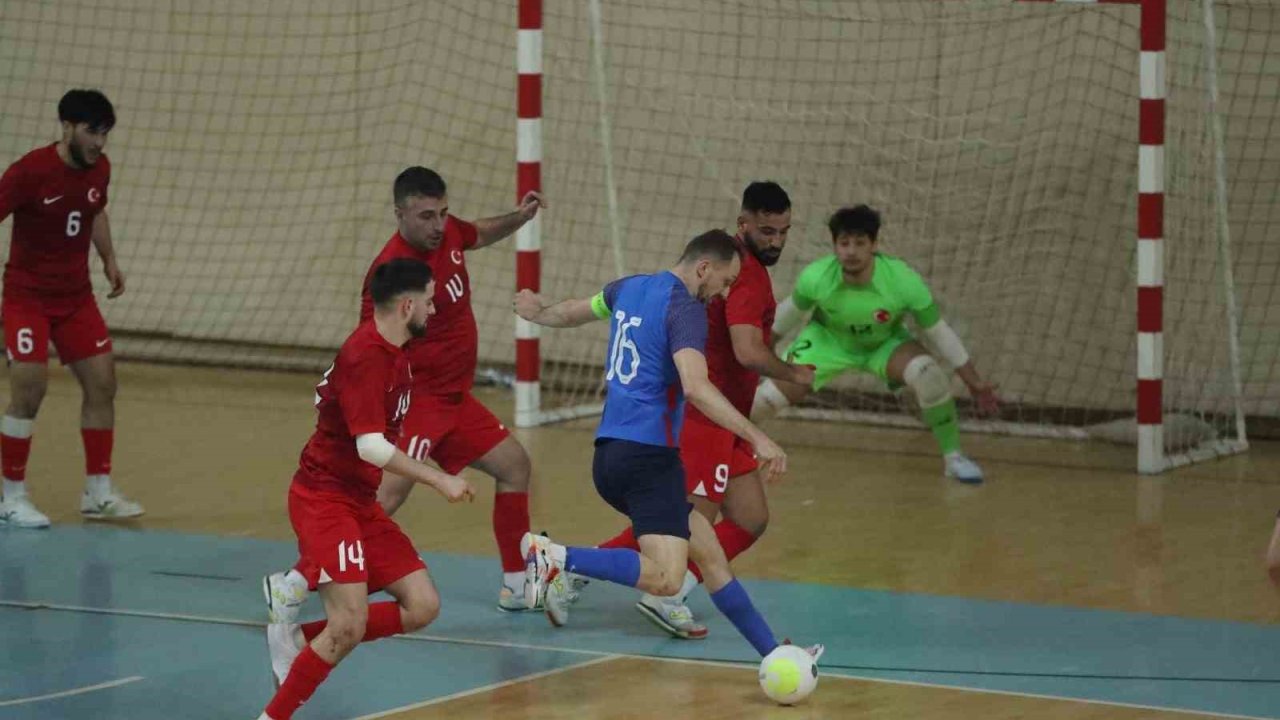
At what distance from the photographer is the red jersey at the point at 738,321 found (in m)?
8.41

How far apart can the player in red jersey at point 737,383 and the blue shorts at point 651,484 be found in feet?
1.99

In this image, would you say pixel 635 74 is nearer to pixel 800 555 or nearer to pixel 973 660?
pixel 800 555

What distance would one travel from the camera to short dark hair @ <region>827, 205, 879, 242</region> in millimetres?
11938

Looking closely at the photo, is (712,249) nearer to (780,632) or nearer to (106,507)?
(780,632)

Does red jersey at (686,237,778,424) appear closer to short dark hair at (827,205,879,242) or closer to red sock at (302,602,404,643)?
red sock at (302,602,404,643)

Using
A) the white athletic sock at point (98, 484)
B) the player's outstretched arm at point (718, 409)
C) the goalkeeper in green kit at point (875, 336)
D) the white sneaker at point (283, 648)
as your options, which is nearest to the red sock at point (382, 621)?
the white sneaker at point (283, 648)

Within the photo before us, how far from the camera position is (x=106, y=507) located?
1096 centimetres

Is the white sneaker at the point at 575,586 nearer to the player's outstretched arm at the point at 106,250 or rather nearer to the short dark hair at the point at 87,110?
the player's outstretched arm at the point at 106,250

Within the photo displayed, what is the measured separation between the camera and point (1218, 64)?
513 inches

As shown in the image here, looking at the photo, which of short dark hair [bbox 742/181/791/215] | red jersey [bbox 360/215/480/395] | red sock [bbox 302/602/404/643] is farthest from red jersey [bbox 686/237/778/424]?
red sock [bbox 302/602/404/643]

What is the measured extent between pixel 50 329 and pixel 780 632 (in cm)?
426

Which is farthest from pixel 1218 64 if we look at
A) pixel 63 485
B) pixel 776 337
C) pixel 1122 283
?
pixel 63 485

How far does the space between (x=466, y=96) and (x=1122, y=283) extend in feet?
16.5

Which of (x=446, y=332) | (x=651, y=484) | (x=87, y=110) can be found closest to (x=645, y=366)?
(x=651, y=484)
